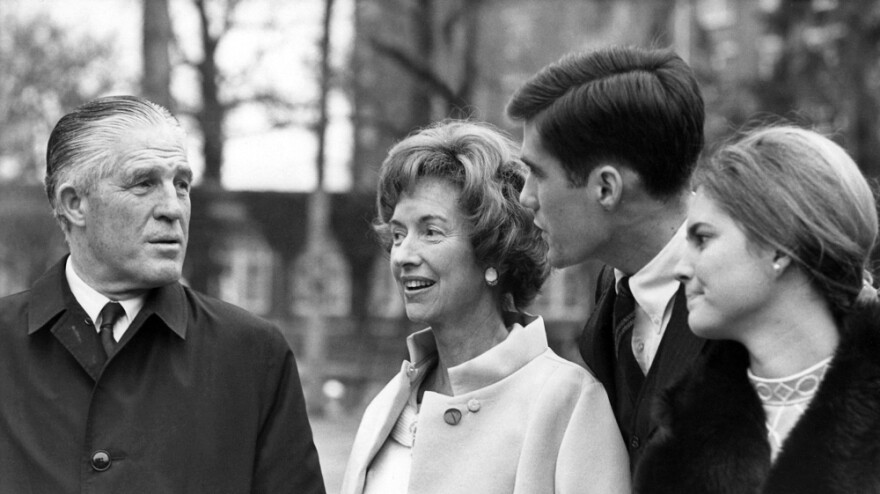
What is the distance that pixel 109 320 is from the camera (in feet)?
11.6

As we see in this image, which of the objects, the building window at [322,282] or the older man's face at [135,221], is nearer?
the older man's face at [135,221]

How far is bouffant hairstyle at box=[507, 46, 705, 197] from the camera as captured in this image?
330cm

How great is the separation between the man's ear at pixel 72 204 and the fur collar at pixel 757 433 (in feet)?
5.67

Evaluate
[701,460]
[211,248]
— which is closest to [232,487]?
[701,460]

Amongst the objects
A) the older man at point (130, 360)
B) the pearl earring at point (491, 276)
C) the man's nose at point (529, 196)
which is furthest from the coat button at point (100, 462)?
the man's nose at point (529, 196)

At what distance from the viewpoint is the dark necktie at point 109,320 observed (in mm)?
3512

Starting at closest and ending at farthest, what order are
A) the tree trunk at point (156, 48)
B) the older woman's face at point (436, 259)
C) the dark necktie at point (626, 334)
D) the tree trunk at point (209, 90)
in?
the dark necktie at point (626, 334), the older woman's face at point (436, 259), the tree trunk at point (156, 48), the tree trunk at point (209, 90)

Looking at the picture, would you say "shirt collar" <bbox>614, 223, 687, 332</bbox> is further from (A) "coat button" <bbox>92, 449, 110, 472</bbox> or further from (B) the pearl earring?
(A) "coat button" <bbox>92, 449, 110, 472</bbox>

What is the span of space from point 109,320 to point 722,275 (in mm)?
1766

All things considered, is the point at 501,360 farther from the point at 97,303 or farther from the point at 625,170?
the point at 97,303

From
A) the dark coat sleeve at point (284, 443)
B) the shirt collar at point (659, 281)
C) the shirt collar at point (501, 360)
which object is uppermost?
the shirt collar at point (659, 281)

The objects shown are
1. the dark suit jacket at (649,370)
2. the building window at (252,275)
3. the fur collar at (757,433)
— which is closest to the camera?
the fur collar at (757,433)

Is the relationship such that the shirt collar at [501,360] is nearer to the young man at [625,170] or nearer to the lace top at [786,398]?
the young man at [625,170]

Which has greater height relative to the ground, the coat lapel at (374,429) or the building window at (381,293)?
the coat lapel at (374,429)
